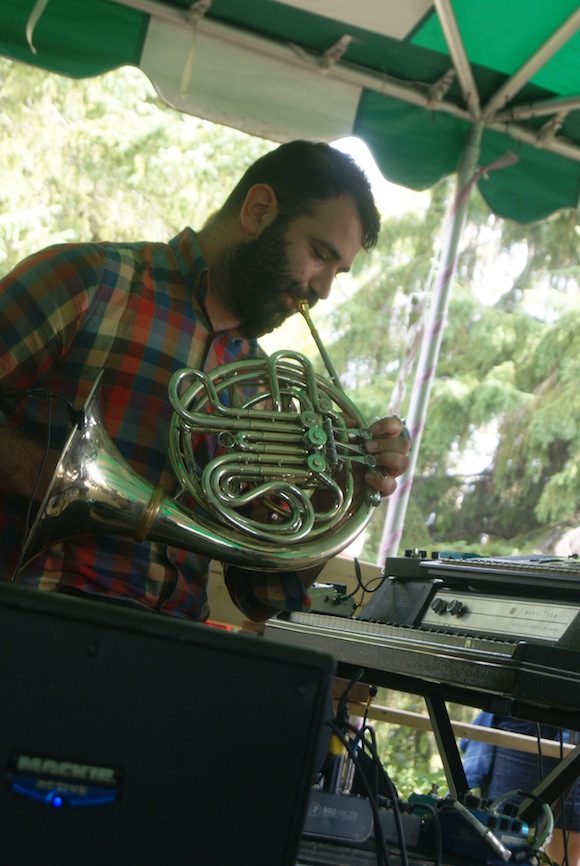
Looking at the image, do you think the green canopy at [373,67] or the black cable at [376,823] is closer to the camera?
the black cable at [376,823]

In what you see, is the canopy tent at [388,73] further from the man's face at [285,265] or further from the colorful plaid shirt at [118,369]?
the colorful plaid shirt at [118,369]

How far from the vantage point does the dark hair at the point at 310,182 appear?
1957mm

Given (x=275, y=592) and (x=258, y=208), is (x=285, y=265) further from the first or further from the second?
(x=275, y=592)

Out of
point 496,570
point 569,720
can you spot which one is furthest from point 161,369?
point 569,720

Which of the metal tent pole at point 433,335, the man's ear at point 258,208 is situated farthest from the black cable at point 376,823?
the metal tent pole at point 433,335

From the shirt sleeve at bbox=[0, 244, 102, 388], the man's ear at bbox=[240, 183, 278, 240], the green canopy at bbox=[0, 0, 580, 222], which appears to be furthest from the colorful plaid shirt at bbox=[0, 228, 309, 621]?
the green canopy at bbox=[0, 0, 580, 222]

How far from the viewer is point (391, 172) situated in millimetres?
3508

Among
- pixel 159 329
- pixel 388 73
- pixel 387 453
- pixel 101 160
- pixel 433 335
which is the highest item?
pixel 101 160

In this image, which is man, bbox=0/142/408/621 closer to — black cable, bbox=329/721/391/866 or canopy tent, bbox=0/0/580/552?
black cable, bbox=329/721/391/866

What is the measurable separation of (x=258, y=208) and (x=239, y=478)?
0.67m

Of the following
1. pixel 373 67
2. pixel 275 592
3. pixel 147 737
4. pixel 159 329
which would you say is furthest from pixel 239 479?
pixel 373 67

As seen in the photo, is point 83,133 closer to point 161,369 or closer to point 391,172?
point 391,172

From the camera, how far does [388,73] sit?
3445mm

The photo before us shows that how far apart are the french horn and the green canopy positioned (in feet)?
5.99
